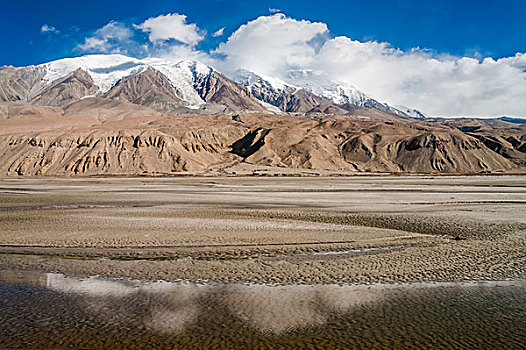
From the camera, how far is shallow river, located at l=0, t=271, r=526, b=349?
691 cm

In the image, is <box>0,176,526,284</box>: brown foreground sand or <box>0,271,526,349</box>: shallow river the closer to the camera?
<box>0,271,526,349</box>: shallow river

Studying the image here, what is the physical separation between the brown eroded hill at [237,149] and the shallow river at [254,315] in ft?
269

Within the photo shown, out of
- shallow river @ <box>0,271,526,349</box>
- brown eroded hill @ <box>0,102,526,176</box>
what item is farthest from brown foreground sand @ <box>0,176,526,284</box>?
brown eroded hill @ <box>0,102,526,176</box>

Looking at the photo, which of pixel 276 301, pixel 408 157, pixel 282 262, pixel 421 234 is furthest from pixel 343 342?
pixel 408 157

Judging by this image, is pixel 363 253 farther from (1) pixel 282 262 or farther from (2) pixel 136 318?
(2) pixel 136 318

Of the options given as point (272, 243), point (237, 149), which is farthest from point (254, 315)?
point (237, 149)

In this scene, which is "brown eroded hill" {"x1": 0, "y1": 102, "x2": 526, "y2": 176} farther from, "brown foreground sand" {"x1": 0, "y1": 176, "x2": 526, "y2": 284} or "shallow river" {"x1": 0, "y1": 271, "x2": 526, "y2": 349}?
"shallow river" {"x1": 0, "y1": 271, "x2": 526, "y2": 349}

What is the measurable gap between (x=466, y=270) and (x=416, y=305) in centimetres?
378

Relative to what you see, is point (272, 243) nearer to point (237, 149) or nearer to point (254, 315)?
point (254, 315)

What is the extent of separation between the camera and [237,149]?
123 m

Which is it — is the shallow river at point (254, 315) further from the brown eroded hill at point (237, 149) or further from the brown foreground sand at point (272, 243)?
the brown eroded hill at point (237, 149)

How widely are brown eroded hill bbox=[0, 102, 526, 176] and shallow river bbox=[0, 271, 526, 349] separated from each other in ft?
269

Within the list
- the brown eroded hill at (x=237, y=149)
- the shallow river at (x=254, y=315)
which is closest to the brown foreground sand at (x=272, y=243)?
the shallow river at (x=254, y=315)

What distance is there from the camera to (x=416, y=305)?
8.78 metres
